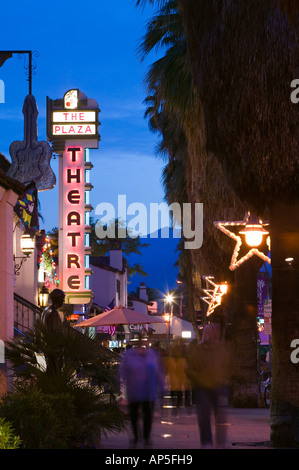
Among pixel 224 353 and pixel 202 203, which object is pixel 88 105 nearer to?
pixel 202 203

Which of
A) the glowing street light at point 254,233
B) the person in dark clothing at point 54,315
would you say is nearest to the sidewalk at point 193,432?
the person in dark clothing at point 54,315

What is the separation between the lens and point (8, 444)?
739 cm

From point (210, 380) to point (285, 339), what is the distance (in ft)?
4.53

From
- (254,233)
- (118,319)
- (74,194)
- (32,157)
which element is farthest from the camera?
(74,194)

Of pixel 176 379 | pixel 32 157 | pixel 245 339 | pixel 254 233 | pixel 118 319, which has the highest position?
pixel 32 157

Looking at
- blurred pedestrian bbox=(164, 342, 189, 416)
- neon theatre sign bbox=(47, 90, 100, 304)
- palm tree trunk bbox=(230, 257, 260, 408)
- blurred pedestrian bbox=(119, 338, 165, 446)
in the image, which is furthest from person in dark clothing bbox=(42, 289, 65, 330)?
neon theatre sign bbox=(47, 90, 100, 304)

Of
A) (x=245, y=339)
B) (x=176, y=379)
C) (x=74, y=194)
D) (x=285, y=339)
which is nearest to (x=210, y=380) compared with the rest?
(x=285, y=339)

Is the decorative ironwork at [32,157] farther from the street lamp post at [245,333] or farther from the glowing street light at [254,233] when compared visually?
the glowing street light at [254,233]

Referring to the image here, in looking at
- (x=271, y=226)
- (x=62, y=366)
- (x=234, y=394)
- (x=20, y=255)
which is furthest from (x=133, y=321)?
(x=62, y=366)

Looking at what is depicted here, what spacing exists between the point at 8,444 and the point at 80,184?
26.3 meters

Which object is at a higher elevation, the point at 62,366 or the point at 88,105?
the point at 88,105

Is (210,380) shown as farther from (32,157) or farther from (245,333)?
(32,157)

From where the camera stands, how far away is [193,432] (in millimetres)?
17562

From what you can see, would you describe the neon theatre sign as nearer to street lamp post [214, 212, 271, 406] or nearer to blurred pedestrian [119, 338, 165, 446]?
street lamp post [214, 212, 271, 406]
